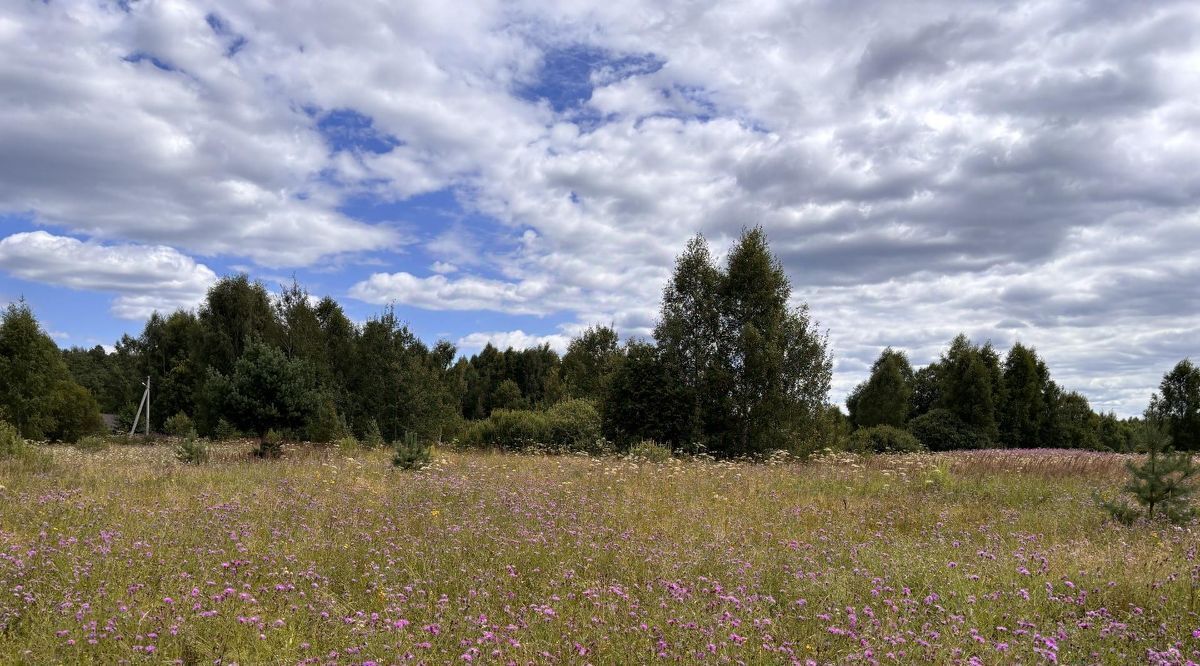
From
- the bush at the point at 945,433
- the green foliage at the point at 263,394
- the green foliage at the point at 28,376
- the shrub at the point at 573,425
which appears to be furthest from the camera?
the bush at the point at 945,433

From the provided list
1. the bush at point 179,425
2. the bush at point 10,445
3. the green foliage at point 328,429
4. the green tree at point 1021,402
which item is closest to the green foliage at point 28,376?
the bush at point 179,425

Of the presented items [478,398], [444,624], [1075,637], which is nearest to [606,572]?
[444,624]

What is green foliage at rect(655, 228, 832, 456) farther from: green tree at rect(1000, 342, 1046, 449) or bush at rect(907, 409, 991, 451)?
green tree at rect(1000, 342, 1046, 449)

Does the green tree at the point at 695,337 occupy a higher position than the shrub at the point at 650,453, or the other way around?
the green tree at the point at 695,337

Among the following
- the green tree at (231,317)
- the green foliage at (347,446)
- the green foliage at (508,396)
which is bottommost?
the green foliage at (347,446)

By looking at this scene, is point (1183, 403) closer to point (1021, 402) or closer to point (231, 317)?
point (1021, 402)

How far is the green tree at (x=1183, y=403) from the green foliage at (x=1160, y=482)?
34428 mm

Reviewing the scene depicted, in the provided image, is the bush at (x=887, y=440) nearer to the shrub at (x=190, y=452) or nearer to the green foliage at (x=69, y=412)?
the shrub at (x=190, y=452)

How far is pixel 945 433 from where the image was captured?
117 feet

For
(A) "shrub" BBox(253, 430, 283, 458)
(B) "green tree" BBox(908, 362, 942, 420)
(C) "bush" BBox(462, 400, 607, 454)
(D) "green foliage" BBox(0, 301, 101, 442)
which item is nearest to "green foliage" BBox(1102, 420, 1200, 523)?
(C) "bush" BBox(462, 400, 607, 454)

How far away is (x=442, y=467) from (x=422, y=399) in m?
17.6

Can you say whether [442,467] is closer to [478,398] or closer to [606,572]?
[606,572]

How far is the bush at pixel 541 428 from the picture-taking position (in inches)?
963

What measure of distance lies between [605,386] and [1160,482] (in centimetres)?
1717
